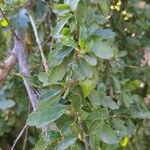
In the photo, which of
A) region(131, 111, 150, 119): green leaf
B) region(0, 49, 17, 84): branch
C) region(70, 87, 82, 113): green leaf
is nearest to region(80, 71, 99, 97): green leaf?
region(70, 87, 82, 113): green leaf

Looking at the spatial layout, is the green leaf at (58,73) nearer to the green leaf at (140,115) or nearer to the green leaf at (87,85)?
the green leaf at (87,85)

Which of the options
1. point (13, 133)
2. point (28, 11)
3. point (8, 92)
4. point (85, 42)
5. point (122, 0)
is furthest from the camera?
point (13, 133)

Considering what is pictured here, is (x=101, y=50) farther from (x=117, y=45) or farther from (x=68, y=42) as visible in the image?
(x=117, y=45)

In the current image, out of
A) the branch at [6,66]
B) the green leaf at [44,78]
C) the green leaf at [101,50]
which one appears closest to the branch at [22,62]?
the branch at [6,66]

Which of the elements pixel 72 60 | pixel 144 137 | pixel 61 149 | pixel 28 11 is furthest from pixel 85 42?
pixel 144 137

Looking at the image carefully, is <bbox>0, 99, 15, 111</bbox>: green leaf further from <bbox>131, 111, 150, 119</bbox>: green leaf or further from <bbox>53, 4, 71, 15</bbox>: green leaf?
<bbox>53, 4, 71, 15</bbox>: green leaf

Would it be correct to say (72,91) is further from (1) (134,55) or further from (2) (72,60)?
(1) (134,55)
